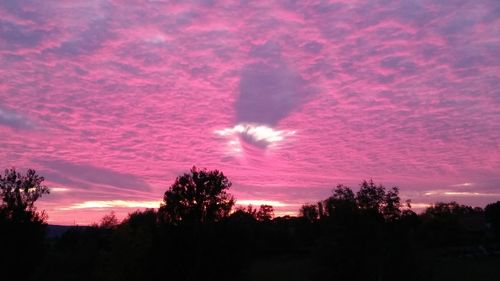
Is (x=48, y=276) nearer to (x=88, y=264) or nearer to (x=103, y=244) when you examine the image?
(x=88, y=264)

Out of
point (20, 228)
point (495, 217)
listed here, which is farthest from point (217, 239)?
point (495, 217)

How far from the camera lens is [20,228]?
38281mm

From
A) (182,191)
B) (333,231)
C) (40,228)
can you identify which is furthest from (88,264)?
(333,231)

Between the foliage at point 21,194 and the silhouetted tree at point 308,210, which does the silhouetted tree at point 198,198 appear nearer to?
the foliage at point 21,194

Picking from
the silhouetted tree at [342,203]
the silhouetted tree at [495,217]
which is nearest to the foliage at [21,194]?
the silhouetted tree at [342,203]

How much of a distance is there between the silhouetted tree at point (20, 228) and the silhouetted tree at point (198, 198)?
10894 millimetres

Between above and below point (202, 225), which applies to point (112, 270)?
below

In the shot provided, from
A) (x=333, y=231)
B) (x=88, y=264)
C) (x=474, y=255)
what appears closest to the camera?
(x=333, y=231)

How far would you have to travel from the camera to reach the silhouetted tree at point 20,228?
3747 cm

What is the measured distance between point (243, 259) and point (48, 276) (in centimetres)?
4348

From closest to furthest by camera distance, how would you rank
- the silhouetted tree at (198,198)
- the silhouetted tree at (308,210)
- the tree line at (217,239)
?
the tree line at (217,239)
the silhouetted tree at (198,198)
the silhouetted tree at (308,210)

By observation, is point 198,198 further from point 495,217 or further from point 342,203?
point 495,217

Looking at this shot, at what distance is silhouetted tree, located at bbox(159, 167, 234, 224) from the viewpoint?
35631 mm

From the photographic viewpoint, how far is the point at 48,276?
216 feet
